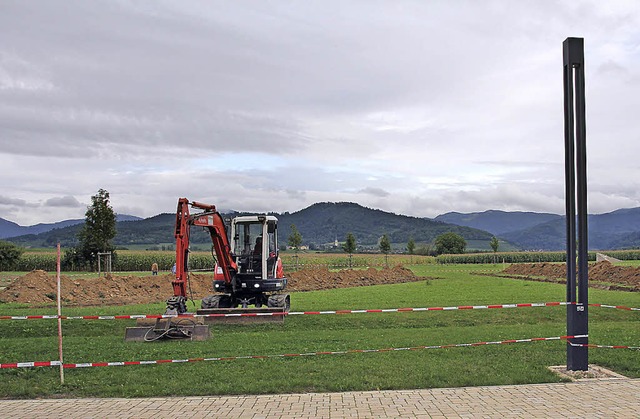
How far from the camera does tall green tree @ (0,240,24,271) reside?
165ft

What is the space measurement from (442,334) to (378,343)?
1.78 m

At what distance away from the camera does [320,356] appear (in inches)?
406

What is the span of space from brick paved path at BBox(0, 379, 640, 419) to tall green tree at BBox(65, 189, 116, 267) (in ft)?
145

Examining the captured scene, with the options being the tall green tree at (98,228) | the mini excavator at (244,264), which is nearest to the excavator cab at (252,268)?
the mini excavator at (244,264)

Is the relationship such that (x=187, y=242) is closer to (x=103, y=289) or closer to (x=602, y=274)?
(x=103, y=289)

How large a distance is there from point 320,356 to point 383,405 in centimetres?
310

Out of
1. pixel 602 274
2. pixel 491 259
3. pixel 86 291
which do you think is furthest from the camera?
pixel 491 259

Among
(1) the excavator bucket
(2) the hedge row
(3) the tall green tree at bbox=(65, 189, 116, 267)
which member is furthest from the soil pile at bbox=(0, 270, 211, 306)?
(2) the hedge row

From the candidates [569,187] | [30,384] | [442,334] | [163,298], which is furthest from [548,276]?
[30,384]

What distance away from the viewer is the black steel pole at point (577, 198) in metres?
8.87

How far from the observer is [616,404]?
23.9 feet

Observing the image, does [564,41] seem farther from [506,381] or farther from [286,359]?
[286,359]

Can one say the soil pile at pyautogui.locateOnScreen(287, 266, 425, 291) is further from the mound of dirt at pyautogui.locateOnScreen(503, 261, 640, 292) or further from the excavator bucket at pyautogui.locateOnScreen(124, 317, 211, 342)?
the excavator bucket at pyautogui.locateOnScreen(124, 317, 211, 342)

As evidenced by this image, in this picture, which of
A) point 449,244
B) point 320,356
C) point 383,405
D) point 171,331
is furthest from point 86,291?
point 449,244
